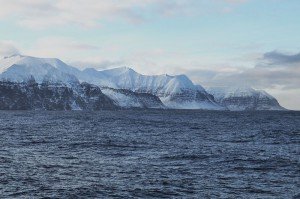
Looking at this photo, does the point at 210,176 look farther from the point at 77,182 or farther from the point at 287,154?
the point at 287,154

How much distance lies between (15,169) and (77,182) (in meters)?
9.14

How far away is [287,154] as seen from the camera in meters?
62.5

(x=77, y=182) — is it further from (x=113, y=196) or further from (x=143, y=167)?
(x=143, y=167)

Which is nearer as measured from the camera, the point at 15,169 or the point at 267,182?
the point at 267,182

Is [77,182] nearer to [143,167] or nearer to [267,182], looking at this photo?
[143,167]

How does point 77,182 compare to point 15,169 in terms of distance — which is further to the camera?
point 15,169

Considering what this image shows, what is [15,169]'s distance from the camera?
46469 millimetres

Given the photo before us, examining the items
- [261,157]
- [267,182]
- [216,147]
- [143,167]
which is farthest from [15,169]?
[216,147]

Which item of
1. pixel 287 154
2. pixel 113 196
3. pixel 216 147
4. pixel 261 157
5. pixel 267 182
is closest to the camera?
pixel 113 196

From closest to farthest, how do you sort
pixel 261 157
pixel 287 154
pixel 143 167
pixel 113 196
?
pixel 113 196 < pixel 143 167 < pixel 261 157 < pixel 287 154

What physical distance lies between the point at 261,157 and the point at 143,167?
1685 centimetres

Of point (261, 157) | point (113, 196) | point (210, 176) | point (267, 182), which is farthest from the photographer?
point (261, 157)

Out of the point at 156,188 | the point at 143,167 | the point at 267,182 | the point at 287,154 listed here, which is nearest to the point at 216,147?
the point at 287,154

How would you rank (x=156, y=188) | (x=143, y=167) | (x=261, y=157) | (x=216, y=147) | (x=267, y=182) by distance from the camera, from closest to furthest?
(x=156, y=188) → (x=267, y=182) → (x=143, y=167) → (x=261, y=157) → (x=216, y=147)
